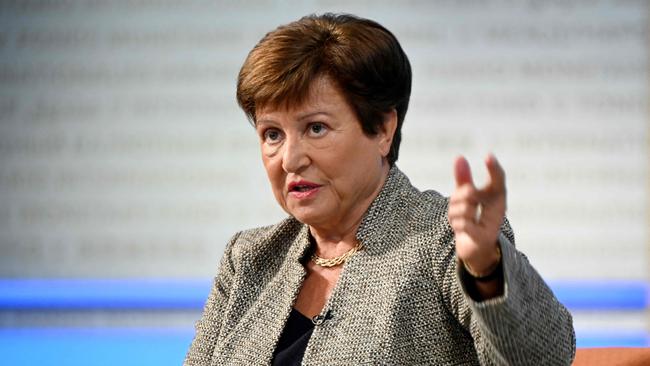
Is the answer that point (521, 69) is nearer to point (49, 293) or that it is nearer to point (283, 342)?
point (49, 293)

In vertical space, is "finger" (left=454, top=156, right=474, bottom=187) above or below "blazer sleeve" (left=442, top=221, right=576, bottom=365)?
above

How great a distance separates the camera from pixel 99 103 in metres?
4.89

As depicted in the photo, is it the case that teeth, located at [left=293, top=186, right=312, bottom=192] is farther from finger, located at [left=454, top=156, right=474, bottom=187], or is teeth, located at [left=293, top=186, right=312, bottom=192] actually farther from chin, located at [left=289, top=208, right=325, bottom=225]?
finger, located at [left=454, top=156, right=474, bottom=187]

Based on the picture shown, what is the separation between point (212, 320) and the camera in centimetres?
220

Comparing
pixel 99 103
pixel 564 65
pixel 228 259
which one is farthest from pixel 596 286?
pixel 228 259

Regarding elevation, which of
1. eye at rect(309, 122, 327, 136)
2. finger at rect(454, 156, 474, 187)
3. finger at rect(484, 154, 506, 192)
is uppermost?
eye at rect(309, 122, 327, 136)

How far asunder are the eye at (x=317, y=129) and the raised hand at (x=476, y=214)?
47 centimetres

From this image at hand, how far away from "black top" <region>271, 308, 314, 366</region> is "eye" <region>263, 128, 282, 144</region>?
0.33m

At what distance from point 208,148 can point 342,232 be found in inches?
109

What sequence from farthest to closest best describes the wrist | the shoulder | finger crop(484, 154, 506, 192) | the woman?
the shoulder → the woman → the wrist → finger crop(484, 154, 506, 192)

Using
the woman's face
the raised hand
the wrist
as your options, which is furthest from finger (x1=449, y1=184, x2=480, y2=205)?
the woman's face

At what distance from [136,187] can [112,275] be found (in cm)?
41

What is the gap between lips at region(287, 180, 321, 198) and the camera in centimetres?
202

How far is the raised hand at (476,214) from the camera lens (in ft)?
5.03
